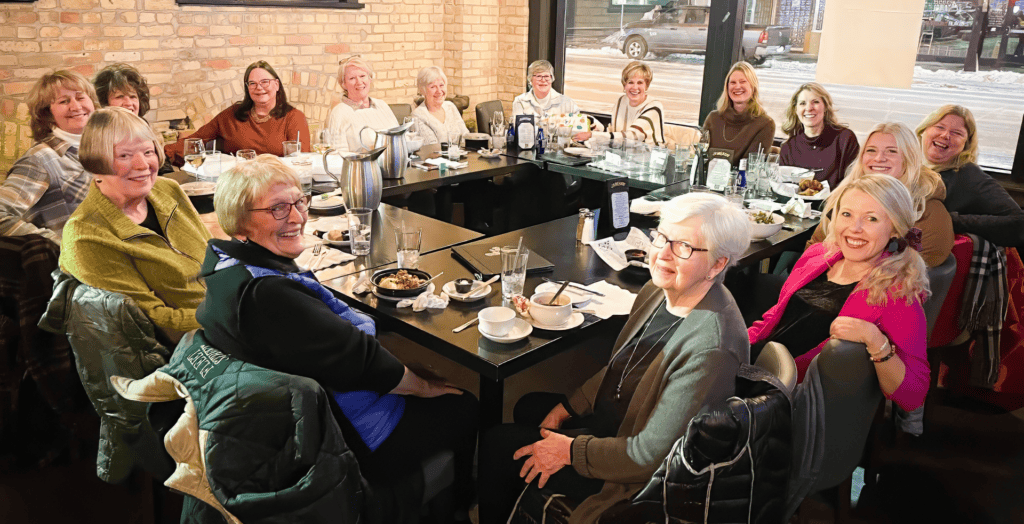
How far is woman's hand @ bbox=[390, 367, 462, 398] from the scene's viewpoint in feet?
6.29

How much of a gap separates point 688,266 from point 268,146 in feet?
11.2

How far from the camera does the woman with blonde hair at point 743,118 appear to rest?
4.35m

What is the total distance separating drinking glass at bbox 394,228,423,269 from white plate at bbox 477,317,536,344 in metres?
0.53

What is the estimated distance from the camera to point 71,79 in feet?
10.0

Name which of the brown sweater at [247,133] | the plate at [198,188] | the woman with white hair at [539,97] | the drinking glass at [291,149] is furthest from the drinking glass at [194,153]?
the woman with white hair at [539,97]

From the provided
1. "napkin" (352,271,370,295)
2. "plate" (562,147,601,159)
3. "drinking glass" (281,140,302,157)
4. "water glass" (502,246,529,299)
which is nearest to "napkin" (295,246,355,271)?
"napkin" (352,271,370,295)

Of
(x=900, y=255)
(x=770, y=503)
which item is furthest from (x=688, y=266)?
(x=900, y=255)

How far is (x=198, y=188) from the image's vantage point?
10.7 ft

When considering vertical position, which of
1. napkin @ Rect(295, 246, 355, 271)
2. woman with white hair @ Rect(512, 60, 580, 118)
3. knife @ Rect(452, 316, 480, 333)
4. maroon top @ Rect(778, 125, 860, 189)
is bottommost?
knife @ Rect(452, 316, 480, 333)

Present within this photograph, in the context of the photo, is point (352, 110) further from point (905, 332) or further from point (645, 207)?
point (905, 332)

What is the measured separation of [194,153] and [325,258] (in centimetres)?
149

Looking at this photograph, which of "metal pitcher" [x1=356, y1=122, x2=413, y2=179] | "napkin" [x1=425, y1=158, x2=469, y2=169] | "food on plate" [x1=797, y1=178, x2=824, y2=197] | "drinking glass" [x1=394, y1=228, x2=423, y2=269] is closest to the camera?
"drinking glass" [x1=394, y1=228, x2=423, y2=269]

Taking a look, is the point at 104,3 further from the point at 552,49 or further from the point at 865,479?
the point at 865,479

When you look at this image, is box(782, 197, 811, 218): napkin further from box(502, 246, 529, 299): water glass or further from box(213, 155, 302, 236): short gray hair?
box(213, 155, 302, 236): short gray hair
